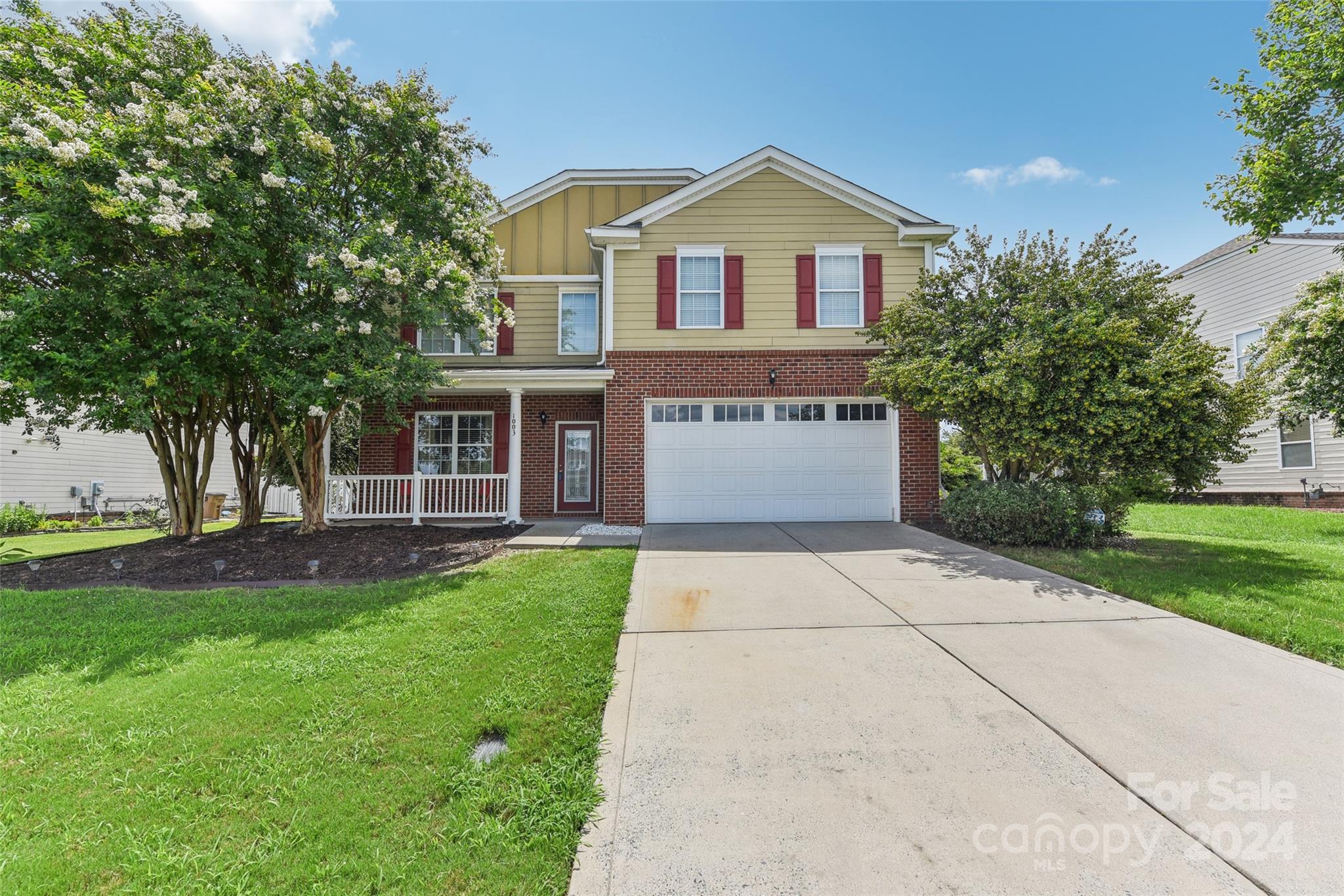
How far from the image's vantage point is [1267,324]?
1092 centimetres

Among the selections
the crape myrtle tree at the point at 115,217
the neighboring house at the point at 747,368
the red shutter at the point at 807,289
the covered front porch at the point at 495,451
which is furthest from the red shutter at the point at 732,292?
the crape myrtle tree at the point at 115,217

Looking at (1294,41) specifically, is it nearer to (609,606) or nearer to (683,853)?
(609,606)

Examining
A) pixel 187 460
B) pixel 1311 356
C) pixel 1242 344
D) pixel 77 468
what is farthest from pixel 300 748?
pixel 1242 344

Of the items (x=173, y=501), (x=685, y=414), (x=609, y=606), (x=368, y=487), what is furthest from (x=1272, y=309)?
(x=173, y=501)

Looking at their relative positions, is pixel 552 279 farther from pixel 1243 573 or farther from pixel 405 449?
pixel 1243 573

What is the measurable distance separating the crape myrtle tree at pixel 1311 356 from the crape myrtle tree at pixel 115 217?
1562cm

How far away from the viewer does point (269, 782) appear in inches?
92.5

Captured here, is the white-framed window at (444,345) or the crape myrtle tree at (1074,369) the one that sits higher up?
the white-framed window at (444,345)

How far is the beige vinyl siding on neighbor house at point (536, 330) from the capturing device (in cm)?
1241

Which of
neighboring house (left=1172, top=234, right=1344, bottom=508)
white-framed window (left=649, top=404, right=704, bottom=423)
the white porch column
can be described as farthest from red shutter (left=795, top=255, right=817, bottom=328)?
neighboring house (left=1172, top=234, right=1344, bottom=508)

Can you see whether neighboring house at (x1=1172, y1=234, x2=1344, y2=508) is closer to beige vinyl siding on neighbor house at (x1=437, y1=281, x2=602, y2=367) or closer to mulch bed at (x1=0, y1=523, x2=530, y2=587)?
beige vinyl siding on neighbor house at (x1=437, y1=281, x2=602, y2=367)

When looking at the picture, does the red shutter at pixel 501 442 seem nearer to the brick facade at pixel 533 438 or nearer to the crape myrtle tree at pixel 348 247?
the brick facade at pixel 533 438

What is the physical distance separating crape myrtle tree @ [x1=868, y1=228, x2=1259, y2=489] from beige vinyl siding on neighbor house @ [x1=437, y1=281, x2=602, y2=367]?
7.18 meters

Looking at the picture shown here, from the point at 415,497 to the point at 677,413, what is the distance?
545cm
